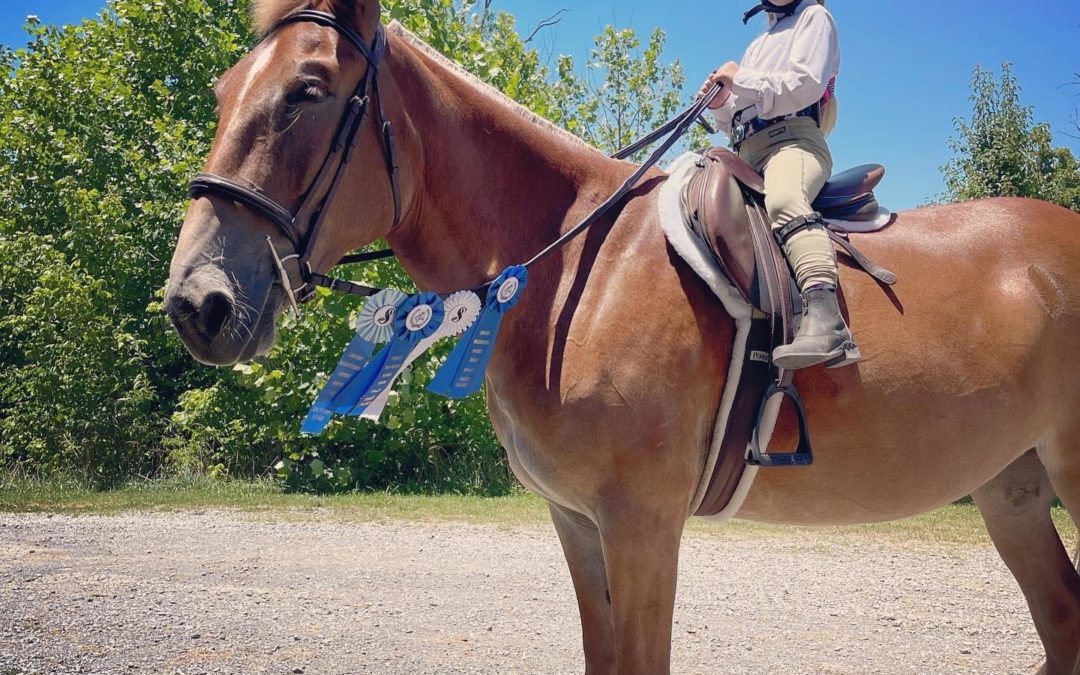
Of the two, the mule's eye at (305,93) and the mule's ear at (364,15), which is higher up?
the mule's ear at (364,15)

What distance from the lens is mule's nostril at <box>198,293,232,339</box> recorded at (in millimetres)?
2078

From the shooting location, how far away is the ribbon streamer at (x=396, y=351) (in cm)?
258

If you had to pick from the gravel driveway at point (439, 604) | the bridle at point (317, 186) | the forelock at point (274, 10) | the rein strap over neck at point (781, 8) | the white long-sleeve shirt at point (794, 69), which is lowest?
the gravel driveway at point (439, 604)

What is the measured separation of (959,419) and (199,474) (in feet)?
41.4

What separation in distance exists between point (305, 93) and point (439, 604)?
447cm

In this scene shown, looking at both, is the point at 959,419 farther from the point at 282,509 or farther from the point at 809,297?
the point at 282,509

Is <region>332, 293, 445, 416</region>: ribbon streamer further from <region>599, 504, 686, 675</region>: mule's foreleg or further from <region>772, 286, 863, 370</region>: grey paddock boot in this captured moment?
<region>772, 286, 863, 370</region>: grey paddock boot

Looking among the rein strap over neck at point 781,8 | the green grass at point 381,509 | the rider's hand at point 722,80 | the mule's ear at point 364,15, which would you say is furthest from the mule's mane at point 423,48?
the green grass at point 381,509

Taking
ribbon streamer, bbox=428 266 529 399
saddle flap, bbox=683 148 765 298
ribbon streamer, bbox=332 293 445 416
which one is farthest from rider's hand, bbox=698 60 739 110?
ribbon streamer, bbox=332 293 445 416

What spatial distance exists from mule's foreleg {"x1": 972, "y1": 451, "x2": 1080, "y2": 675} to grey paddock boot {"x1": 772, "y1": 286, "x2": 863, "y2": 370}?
141cm

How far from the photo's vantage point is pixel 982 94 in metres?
12.9

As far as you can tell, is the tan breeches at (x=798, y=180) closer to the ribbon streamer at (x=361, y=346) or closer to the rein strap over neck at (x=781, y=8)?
the rein strap over neck at (x=781, y=8)

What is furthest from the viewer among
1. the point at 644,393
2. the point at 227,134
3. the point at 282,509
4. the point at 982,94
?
the point at 982,94

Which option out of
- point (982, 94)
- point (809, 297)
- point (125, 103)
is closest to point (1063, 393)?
point (809, 297)
